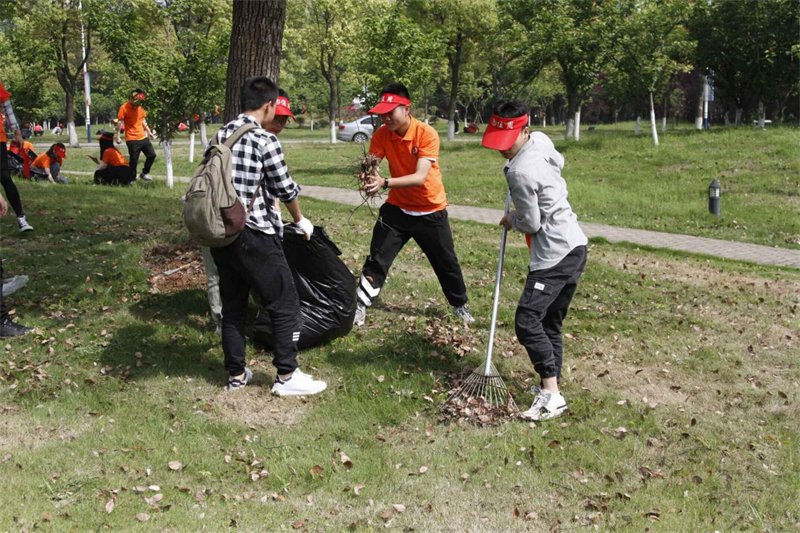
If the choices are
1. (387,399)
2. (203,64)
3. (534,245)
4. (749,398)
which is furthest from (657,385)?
(203,64)

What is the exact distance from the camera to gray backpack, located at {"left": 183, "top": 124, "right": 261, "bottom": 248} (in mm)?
4098

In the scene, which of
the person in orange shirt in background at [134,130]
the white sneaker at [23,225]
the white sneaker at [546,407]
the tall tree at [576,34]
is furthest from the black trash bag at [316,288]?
the tall tree at [576,34]

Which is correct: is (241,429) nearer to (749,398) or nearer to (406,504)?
(406,504)

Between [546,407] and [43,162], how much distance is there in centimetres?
1269

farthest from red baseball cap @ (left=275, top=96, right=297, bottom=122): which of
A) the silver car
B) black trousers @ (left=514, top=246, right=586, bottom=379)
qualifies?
the silver car

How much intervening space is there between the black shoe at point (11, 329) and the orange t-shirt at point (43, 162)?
30.8 ft

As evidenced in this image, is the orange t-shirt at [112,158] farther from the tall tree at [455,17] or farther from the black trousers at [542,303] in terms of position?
the tall tree at [455,17]

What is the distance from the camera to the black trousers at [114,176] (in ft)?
43.5

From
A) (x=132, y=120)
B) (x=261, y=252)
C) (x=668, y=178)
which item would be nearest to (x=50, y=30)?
(x=132, y=120)

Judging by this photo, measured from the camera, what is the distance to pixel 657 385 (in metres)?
5.04

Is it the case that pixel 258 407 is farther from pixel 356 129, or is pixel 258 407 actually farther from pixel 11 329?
pixel 356 129

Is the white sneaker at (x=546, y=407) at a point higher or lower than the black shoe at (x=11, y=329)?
lower

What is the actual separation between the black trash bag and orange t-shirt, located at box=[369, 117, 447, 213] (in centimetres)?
79

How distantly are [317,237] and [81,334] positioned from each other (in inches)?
82.6
